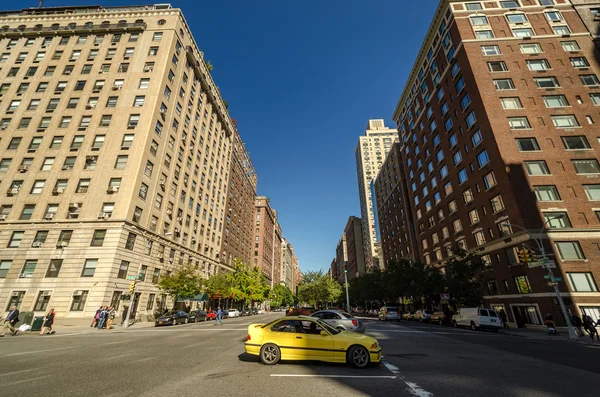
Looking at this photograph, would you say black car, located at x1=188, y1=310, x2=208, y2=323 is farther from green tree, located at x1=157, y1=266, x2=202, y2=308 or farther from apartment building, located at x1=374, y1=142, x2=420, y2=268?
apartment building, located at x1=374, y1=142, x2=420, y2=268

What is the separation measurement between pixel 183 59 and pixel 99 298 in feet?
123

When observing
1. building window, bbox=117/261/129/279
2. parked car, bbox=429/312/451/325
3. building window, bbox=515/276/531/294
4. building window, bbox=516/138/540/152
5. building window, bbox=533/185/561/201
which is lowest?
parked car, bbox=429/312/451/325

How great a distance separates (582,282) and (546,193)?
32.0ft

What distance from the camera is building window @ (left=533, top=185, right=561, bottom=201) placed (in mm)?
30781

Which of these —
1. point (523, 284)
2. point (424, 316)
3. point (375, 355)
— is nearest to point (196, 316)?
point (424, 316)

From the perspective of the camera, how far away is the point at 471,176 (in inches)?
1548

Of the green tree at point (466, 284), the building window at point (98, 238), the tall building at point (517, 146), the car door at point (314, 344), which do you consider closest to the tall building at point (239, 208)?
the building window at point (98, 238)

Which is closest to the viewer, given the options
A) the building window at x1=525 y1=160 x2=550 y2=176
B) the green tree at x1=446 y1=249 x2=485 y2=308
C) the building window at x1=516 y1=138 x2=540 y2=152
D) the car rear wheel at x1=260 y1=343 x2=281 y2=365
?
the car rear wheel at x1=260 y1=343 x2=281 y2=365

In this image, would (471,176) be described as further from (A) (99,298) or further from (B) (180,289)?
(A) (99,298)

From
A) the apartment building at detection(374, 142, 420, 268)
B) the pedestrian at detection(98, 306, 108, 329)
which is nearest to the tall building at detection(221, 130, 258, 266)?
the pedestrian at detection(98, 306, 108, 329)

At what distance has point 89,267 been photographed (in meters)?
28.8

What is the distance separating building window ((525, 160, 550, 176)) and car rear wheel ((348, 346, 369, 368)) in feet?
115

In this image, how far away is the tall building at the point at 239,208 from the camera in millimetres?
65319

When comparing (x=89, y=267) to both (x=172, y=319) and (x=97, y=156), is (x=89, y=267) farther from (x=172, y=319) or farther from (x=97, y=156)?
(x=97, y=156)
